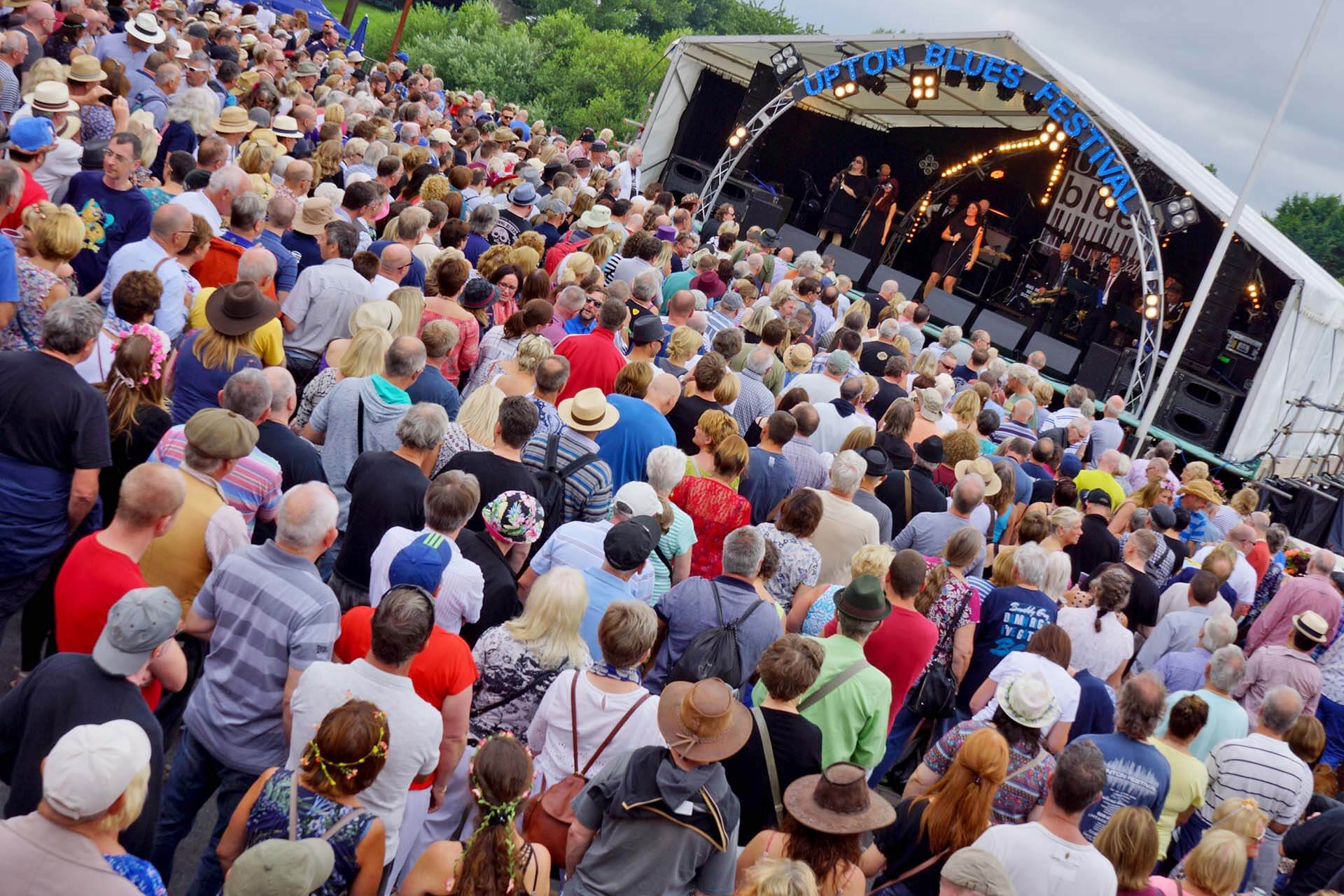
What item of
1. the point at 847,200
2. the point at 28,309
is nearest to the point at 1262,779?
the point at 28,309

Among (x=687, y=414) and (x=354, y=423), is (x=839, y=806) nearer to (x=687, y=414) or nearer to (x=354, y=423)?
(x=354, y=423)

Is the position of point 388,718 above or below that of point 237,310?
below

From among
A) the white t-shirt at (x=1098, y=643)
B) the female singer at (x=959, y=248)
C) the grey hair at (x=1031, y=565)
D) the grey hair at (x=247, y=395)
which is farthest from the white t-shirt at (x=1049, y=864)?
the female singer at (x=959, y=248)

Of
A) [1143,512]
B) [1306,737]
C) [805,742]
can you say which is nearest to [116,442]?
[805,742]

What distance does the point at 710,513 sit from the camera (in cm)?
461

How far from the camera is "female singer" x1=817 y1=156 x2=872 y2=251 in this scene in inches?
666

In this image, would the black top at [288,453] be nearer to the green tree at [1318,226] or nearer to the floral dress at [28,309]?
the floral dress at [28,309]

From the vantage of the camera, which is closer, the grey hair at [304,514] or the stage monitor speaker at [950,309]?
the grey hair at [304,514]

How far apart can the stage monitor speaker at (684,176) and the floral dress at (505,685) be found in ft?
46.5

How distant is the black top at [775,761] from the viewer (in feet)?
10.8

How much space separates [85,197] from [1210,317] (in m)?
12.9

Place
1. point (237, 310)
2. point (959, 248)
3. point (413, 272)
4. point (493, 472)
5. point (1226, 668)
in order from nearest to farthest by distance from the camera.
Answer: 1. point (493, 472)
2. point (237, 310)
3. point (1226, 668)
4. point (413, 272)
5. point (959, 248)

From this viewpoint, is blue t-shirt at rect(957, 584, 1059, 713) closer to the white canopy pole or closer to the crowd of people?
the crowd of people

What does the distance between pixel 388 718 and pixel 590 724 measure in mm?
569
